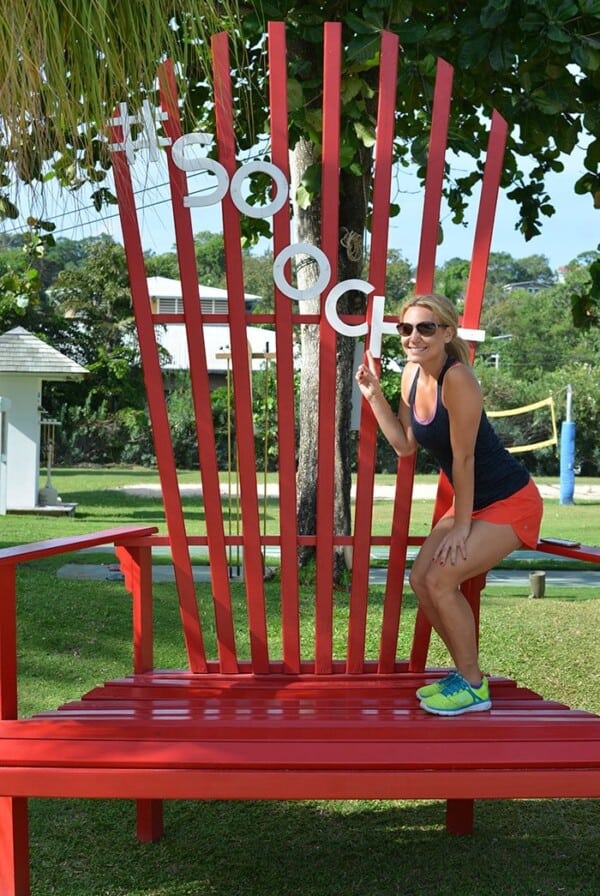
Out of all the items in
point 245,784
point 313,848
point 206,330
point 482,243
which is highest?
point 206,330

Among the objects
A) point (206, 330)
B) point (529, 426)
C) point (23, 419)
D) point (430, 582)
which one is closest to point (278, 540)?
point (430, 582)

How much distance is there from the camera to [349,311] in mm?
7418

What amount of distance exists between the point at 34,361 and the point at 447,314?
12.0 m

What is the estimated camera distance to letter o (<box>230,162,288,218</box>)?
3.43 meters

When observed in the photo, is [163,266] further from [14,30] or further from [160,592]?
[14,30]

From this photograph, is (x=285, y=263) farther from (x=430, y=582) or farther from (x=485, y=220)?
(x=430, y=582)

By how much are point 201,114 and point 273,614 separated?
10.9 ft

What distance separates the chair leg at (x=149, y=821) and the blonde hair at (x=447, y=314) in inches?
65.2

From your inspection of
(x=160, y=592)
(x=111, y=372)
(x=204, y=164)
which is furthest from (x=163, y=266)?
(x=204, y=164)

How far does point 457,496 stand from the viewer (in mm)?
3139

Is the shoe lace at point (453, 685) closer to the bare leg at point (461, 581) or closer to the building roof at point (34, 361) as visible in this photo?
the bare leg at point (461, 581)

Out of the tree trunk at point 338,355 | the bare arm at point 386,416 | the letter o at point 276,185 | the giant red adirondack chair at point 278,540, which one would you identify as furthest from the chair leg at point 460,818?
the tree trunk at point 338,355

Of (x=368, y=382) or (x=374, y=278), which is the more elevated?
(x=374, y=278)

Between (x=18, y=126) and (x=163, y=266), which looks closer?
(x=18, y=126)
